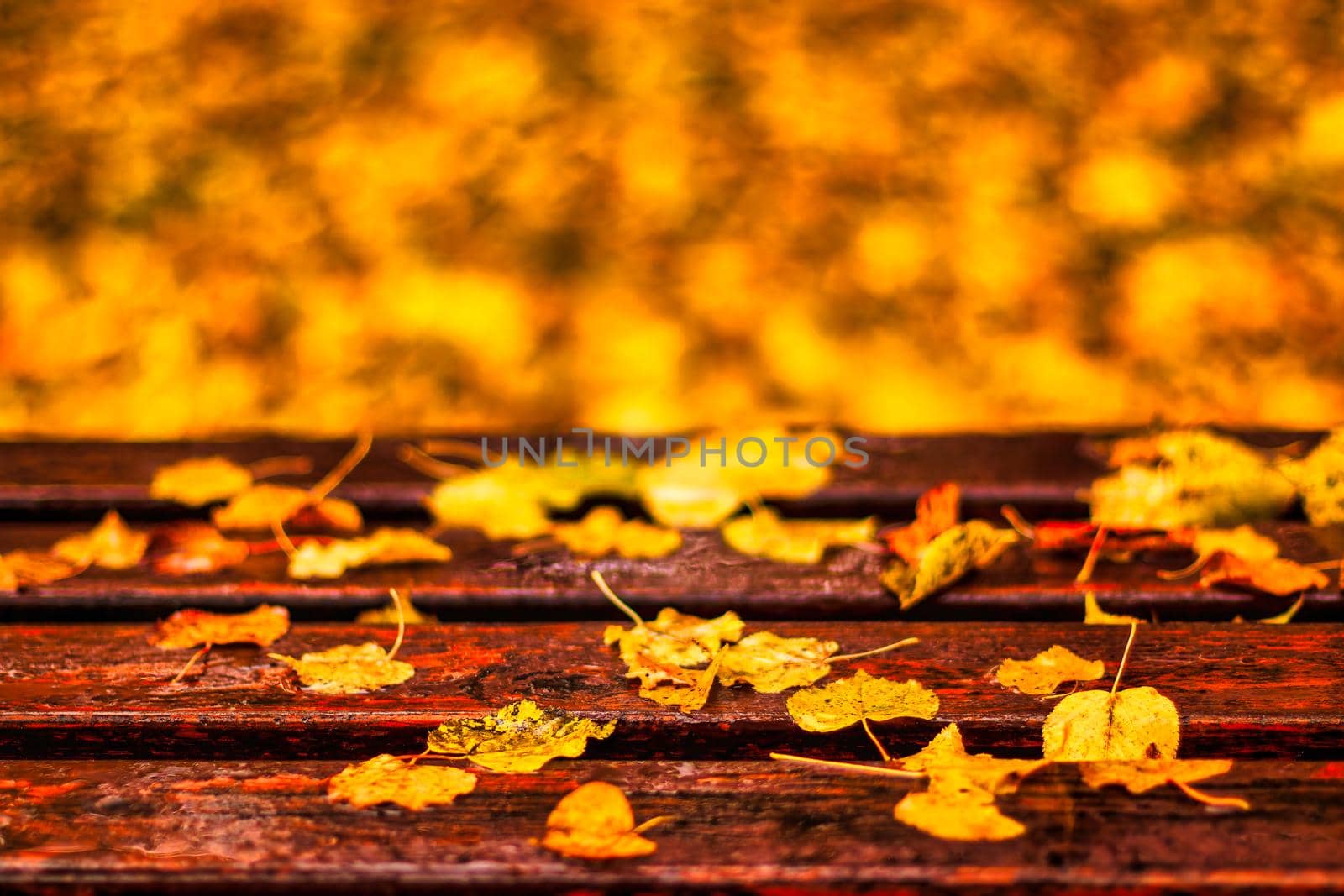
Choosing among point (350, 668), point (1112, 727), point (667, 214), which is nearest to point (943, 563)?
point (1112, 727)

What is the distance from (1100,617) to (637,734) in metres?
0.34

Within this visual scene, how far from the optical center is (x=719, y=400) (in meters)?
1.63

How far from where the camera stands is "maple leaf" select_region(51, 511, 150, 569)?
2.68ft

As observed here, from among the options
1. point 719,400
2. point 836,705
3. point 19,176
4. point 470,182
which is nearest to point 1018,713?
point 836,705

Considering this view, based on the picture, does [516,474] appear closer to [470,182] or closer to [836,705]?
[836,705]

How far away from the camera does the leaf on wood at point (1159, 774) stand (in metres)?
0.54

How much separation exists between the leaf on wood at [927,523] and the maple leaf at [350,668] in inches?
14.9

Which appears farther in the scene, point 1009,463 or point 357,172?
point 357,172

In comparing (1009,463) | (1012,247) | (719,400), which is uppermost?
(1012,247)

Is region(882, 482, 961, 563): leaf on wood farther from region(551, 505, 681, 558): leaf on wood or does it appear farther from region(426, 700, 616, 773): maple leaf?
region(426, 700, 616, 773): maple leaf

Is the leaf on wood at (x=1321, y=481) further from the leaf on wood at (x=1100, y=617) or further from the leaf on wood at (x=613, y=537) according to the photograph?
the leaf on wood at (x=613, y=537)

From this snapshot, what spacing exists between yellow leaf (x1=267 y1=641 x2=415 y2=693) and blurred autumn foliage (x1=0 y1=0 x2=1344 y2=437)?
0.94 metres

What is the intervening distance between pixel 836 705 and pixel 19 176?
5.95ft

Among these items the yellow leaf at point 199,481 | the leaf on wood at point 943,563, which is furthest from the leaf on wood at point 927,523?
the yellow leaf at point 199,481
